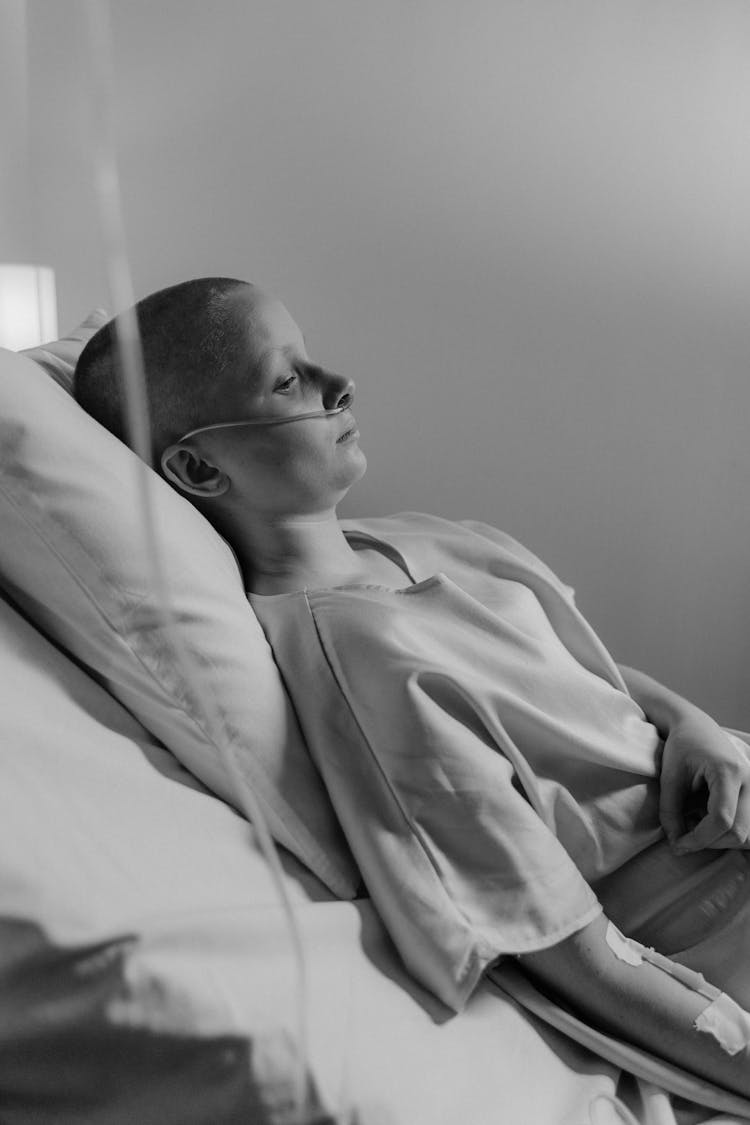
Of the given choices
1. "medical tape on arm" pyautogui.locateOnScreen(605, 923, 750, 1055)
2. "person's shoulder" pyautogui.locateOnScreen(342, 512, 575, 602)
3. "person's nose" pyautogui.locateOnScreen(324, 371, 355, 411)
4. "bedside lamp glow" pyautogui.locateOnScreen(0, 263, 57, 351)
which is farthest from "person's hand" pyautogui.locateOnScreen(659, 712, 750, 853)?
"bedside lamp glow" pyautogui.locateOnScreen(0, 263, 57, 351)

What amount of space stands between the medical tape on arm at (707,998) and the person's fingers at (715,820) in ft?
0.37

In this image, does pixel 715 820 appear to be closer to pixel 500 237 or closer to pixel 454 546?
pixel 454 546

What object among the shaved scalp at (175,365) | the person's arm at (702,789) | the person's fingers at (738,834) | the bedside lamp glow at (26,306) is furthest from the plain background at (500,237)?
the person's fingers at (738,834)

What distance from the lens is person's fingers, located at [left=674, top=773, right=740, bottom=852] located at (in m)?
1.07

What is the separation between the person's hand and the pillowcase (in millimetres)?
310

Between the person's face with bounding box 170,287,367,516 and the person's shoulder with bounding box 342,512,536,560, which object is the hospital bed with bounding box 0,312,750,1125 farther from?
the person's shoulder with bounding box 342,512,536,560

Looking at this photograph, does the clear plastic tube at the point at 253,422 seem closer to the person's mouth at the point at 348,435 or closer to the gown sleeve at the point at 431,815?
the person's mouth at the point at 348,435

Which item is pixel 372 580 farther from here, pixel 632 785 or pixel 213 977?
pixel 213 977

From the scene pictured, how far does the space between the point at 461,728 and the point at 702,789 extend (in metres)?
0.27

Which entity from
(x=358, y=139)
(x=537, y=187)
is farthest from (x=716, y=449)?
(x=358, y=139)

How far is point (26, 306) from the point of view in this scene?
1.73m

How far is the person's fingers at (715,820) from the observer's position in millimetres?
1072

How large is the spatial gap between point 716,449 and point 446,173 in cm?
60

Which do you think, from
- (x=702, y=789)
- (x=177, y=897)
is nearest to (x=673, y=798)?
(x=702, y=789)
